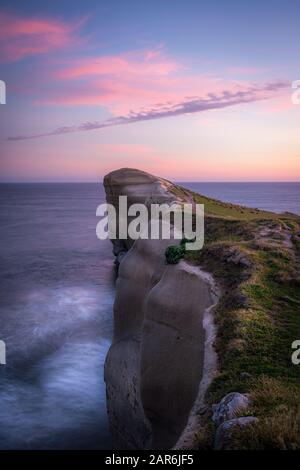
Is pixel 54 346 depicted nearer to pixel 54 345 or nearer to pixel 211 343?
pixel 54 345

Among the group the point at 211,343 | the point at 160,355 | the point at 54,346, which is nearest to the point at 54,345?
the point at 54,346

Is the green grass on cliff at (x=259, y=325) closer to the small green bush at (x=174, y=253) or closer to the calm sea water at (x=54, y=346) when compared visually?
the small green bush at (x=174, y=253)

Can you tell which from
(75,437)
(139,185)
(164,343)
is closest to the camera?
(164,343)

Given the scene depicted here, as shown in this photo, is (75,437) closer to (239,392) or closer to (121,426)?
(121,426)

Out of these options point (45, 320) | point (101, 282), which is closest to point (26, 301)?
point (45, 320)

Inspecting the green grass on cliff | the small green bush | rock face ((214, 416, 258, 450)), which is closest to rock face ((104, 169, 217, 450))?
the small green bush
